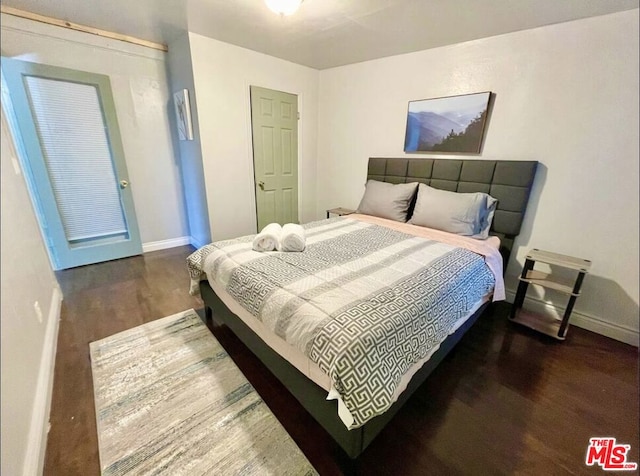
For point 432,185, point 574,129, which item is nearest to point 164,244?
point 432,185

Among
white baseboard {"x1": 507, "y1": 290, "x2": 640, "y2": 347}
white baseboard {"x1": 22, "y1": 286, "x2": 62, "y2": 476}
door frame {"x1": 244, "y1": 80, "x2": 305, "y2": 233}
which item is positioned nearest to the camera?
white baseboard {"x1": 22, "y1": 286, "x2": 62, "y2": 476}

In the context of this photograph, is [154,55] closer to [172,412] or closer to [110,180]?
[110,180]

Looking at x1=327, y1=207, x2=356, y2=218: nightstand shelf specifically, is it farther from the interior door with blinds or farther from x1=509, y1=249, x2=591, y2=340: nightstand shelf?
the interior door with blinds

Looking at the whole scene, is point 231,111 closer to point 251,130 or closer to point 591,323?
point 251,130

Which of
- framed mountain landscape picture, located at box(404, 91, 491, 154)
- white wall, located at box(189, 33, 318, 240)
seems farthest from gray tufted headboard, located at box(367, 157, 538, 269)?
white wall, located at box(189, 33, 318, 240)

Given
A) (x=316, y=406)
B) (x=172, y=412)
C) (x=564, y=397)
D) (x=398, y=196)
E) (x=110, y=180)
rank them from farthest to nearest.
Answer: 1. (x=110, y=180)
2. (x=398, y=196)
3. (x=564, y=397)
4. (x=172, y=412)
5. (x=316, y=406)

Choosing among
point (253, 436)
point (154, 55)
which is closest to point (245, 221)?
point (154, 55)

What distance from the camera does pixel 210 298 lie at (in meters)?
1.87

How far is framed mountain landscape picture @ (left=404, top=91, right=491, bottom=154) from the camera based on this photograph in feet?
7.34

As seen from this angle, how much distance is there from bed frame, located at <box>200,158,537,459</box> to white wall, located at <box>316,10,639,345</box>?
118 millimetres

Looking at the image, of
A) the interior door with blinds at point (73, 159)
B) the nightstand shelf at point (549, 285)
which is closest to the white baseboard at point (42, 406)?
the interior door with blinds at point (73, 159)

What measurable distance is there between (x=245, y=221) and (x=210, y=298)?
1.47m

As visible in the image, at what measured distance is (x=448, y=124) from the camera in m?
2.41

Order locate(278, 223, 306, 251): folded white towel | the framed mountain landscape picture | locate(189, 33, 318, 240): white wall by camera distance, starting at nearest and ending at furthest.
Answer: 1. locate(278, 223, 306, 251): folded white towel
2. the framed mountain landscape picture
3. locate(189, 33, 318, 240): white wall
